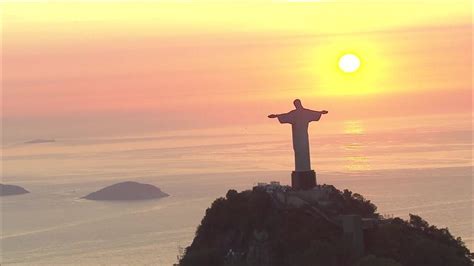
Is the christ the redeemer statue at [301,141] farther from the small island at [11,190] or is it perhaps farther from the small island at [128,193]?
the small island at [11,190]

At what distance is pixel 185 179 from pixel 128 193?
10.8m

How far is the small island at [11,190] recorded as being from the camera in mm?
100812

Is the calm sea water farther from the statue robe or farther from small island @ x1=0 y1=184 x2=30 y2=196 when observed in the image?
the statue robe

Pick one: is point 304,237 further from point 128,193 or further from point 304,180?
point 128,193

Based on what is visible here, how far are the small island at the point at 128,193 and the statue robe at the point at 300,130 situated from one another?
6609cm

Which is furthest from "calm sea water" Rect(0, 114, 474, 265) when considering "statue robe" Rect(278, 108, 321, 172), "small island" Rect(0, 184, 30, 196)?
"statue robe" Rect(278, 108, 321, 172)

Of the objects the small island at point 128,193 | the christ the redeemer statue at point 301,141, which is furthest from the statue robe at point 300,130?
the small island at point 128,193

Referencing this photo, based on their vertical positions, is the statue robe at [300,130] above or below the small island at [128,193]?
below

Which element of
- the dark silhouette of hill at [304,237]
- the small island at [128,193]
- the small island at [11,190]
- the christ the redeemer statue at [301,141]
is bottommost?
the dark silhouette of hill at [304,237]

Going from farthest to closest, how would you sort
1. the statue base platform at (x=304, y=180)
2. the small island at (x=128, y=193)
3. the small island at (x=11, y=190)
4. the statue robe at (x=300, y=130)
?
the small island at (x=11, y=190) → the small island at (x=128, y=193) → the statue robe at (x=300, y=130) → the statue base platform at (x=304, y=180)

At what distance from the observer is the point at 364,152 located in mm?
120312

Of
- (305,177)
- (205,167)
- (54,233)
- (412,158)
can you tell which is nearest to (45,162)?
(205,167)

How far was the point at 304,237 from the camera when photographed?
1862cm

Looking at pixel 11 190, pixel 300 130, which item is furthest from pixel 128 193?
pixel 300 130
